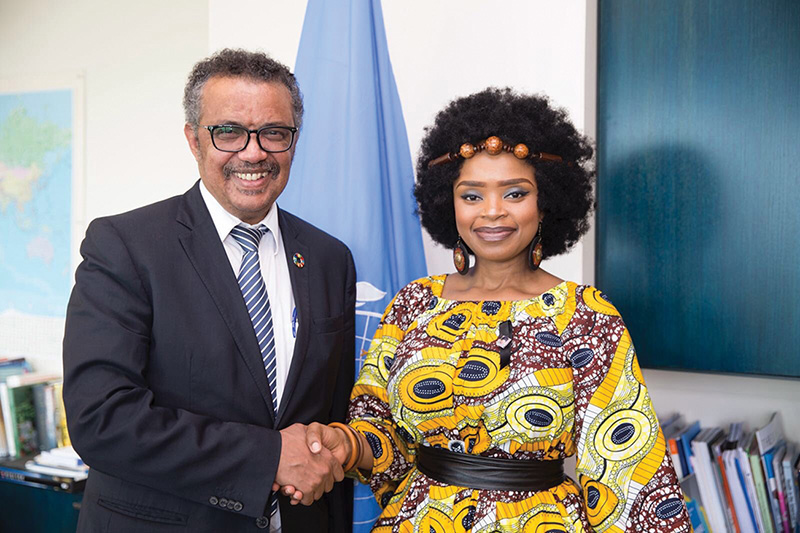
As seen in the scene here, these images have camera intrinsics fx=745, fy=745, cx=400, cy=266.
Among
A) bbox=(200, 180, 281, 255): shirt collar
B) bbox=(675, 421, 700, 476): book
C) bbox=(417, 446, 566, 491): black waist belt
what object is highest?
bbox=(200, 180, 281, 255): shirt collar

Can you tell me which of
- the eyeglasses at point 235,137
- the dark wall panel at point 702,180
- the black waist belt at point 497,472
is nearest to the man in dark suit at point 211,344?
the eyeglasses at point 235,137

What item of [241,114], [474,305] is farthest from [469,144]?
[241,114]

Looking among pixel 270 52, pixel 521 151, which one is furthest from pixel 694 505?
pixel 270 52

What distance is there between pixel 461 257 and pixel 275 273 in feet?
1.55

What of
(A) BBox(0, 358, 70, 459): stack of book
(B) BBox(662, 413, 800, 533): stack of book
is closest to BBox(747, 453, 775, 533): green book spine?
(B) BBox(662, 413, 800, 533): stack of book

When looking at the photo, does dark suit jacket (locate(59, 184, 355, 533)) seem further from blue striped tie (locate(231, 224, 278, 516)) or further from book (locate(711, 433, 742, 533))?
book (locate(711, 433, 742, 533))

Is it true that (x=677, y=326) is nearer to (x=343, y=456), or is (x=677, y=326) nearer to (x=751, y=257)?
(x=751, y=257)

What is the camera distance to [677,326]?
2.44 m

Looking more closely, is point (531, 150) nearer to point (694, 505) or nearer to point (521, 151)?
point (521, 151)

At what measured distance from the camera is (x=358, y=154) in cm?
221

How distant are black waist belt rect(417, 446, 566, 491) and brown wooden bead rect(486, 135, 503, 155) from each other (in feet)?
2.33

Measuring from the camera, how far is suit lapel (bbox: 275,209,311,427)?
1731 mm

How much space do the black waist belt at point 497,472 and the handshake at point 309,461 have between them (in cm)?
24

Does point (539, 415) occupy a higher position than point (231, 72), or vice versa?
point (231, 72)
